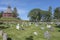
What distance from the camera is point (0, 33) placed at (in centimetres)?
2106

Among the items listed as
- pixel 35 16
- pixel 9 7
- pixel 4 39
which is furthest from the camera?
pixel 35 16

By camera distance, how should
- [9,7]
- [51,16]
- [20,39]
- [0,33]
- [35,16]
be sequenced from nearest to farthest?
[20,39]
[0,33]
[9,7]
[35,16]
[51,16]

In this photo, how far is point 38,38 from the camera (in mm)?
20047

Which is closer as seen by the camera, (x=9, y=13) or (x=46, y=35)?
(x=46, y=35)

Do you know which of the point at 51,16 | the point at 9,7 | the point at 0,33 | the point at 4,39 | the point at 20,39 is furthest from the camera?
the point at 51,16

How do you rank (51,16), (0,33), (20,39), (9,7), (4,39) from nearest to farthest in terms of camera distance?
(4,39), (20,39), (0,33), (9,7), (51,16)

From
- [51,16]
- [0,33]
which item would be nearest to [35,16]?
[51,16]

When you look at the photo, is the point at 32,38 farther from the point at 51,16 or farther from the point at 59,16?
the point at 51,16

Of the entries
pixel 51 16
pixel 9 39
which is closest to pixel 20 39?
pixel 9 39

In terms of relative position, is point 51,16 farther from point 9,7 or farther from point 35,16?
point 9,7

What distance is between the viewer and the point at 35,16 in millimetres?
111062

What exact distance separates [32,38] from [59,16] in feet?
293

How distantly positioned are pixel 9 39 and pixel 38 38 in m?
3.56

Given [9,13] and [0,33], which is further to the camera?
[9,13]
